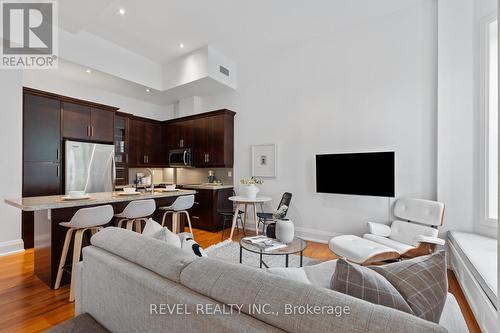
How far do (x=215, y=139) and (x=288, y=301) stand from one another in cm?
428


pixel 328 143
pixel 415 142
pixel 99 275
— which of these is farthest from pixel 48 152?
pixel 415 142

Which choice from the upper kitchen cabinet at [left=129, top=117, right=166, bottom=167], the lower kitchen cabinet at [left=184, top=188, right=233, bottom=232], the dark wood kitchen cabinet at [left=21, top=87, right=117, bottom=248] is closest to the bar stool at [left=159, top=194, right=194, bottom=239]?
the lower kitchen cabinet at [left=184, top=188, right=233, bottom=232]

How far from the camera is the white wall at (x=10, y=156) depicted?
3.33 metres

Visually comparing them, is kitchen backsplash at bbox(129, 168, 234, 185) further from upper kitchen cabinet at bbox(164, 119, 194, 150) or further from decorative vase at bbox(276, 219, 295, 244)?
decorative vase at bbox(276, 219, 295, 244)

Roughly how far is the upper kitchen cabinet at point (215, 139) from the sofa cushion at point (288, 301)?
3.85 metres

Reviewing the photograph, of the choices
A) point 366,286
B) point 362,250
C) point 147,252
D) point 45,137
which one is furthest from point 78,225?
point 362,250

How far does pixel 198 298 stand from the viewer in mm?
887

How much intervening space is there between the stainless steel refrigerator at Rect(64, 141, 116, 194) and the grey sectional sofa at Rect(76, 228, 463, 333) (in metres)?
3.15

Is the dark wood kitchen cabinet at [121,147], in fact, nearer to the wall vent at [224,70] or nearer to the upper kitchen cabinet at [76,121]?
the upper kitchen cabinet at [76,121]

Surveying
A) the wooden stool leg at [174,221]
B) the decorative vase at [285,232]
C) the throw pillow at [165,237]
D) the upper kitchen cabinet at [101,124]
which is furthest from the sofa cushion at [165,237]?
the upper kitchen cabinet at [101,124]

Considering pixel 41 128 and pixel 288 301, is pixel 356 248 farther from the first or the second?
pixel 41 128

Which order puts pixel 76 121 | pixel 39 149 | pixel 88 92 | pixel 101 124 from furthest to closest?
pixel 88 92, pixel 101 124, pixel 76 121, pixel 39 149

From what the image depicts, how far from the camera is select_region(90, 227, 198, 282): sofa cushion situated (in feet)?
3.40

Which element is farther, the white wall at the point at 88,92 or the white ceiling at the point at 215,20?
the white wall at the point at 88,92
